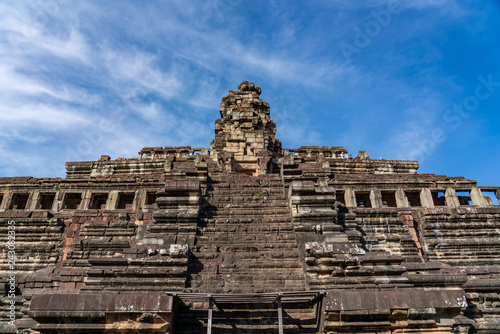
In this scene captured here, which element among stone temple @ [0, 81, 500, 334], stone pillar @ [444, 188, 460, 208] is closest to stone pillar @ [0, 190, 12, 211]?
stone temple @ [0, 81, 500, 334]

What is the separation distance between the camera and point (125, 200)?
1834 cm

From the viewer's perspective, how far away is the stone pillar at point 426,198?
667 inches

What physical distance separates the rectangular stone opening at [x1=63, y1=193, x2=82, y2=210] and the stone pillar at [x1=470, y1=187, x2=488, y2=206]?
67.9ft

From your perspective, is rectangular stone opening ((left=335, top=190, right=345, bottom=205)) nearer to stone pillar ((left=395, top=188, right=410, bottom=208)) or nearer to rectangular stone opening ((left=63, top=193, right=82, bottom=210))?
stone pillar ((left=395, top=188, right=410, bottom=208))

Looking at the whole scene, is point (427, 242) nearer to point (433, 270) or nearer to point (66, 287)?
point (433, 270)

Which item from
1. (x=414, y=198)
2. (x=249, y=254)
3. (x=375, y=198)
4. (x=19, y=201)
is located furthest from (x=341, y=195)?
(x=19, y=201)

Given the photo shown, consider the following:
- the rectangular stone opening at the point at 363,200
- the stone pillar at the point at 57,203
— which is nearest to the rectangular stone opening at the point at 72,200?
the stone pillar at the point at 57,203

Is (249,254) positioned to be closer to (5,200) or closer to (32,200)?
(32,200)

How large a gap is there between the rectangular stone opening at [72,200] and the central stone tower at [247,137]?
315 inches

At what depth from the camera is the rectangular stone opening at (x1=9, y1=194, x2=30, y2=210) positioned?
59.1 feet

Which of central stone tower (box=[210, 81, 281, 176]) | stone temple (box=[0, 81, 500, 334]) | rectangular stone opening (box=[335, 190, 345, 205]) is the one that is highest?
central stone tower (box=[210, 81, 281, 176])

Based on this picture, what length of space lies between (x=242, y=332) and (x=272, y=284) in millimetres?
1409

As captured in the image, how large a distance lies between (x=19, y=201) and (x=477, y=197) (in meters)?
24.9

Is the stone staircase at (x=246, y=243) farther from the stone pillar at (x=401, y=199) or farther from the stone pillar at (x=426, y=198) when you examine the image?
the stone pillar at (x=426, y=198)
